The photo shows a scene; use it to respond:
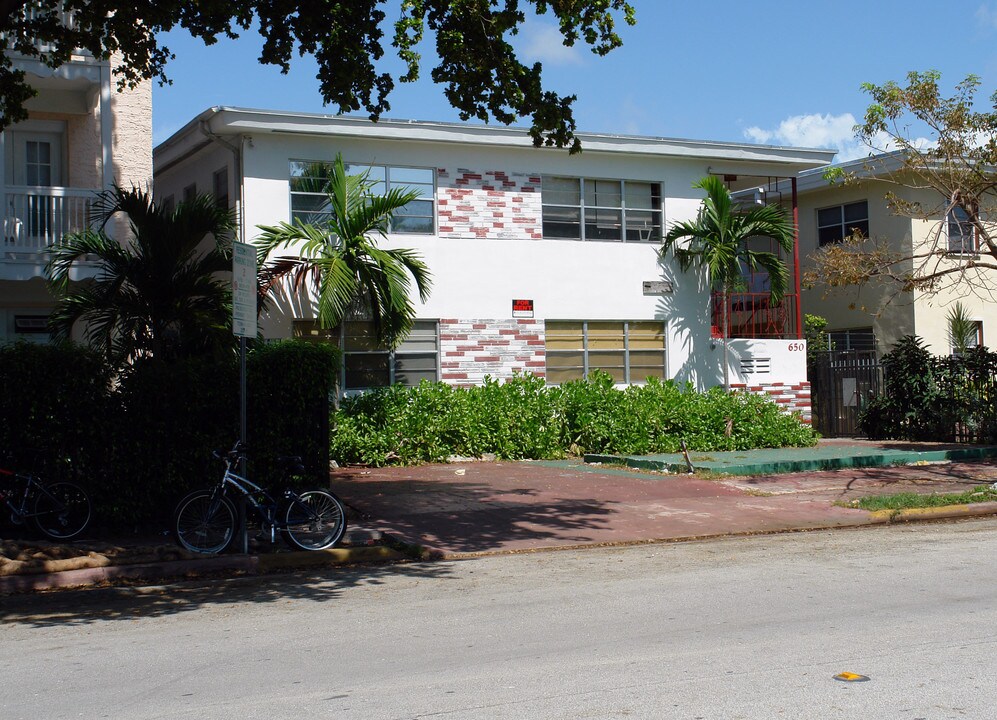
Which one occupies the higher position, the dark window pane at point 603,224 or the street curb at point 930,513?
the dark window pane at point 603,224

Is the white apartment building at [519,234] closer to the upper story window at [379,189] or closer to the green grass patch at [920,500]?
the upper story window at [379,189]

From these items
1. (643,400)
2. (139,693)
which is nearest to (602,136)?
(643,400)

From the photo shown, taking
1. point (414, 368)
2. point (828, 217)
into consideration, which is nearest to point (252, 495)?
point (414, 368)

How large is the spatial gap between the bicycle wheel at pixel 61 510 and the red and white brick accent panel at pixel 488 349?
960 cm

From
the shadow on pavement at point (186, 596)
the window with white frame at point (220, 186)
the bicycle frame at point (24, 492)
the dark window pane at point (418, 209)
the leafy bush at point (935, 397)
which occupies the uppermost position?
the window with white frame at point (220, 186)

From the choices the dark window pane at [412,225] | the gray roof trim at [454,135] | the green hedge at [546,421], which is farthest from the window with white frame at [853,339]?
the dark window pane at [412,225]

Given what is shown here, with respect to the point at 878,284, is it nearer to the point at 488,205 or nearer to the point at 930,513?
the point at 488,205

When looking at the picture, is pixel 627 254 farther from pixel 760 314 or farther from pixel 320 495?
pixel 320 495

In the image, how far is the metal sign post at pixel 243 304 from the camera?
34.6ft

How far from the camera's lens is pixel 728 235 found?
70.8 ft

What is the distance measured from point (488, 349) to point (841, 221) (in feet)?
39.9

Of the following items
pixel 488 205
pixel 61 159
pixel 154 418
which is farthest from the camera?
pixel 488 205

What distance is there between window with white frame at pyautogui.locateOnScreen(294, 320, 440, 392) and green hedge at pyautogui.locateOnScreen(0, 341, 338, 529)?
253 inches

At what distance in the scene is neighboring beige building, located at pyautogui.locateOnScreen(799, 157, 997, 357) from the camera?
25.8 m
